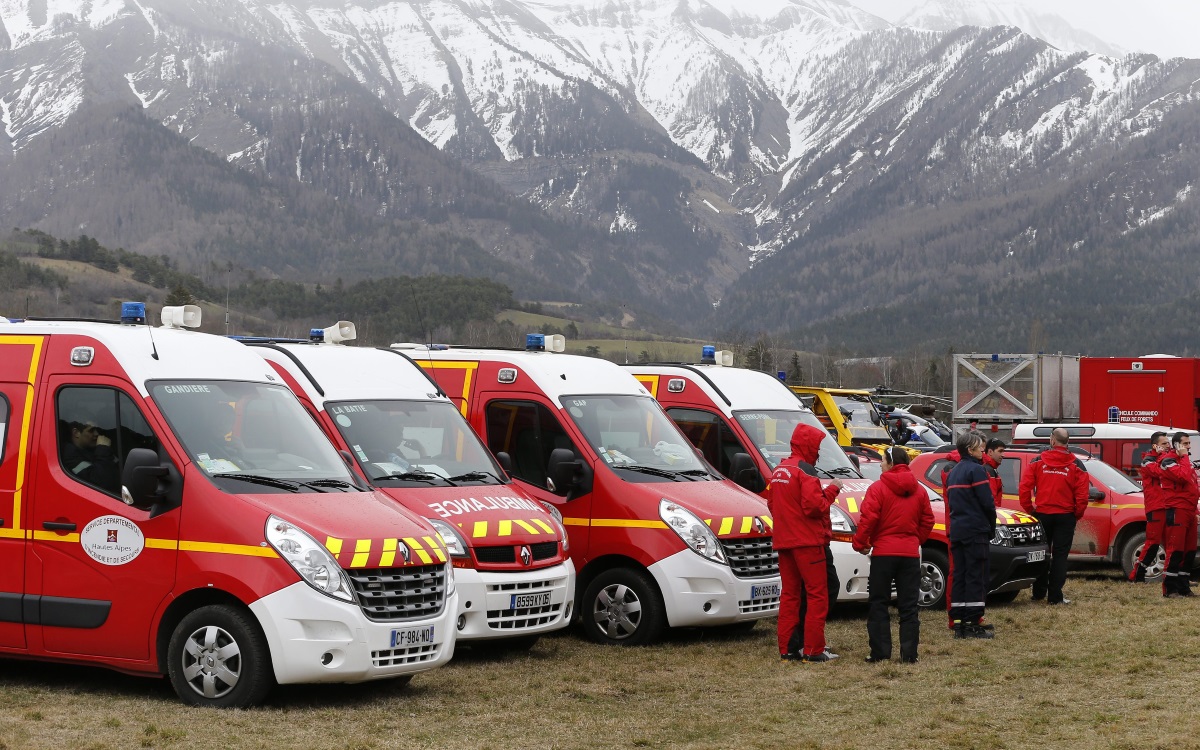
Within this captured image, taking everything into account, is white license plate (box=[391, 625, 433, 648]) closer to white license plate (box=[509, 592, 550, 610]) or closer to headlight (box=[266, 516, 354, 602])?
headlight (box=[266, 516, 354, 602])

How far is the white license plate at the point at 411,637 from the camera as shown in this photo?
8688 millimetres

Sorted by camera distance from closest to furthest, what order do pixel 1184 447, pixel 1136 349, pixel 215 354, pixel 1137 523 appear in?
1. pixel 215 354
2. pixel 1184 447
3. pixel 1137 523
4. pixel 1136 349

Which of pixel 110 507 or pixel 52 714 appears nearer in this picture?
pixel 52 714

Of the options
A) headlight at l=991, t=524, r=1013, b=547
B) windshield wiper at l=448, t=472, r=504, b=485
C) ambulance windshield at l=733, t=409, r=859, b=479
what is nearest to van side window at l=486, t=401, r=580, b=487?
windshield wiper at l=448, t=472, r=504, b=485

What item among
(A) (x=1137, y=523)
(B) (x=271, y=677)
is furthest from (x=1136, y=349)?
(B) (x=271, y=677)

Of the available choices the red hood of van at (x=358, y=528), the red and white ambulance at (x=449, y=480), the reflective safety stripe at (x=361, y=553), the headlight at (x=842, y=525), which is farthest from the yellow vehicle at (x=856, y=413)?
the reflective safety stripe at (x=361, y=553)

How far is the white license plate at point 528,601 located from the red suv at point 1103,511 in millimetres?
7486

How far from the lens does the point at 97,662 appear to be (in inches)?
349

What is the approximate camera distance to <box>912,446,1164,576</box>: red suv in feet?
55.4

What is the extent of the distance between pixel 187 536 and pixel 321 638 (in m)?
1.04

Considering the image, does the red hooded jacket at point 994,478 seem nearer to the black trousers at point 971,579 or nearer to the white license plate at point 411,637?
the black trousers at point 971,579

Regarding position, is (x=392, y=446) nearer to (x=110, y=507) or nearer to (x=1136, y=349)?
(x=110, y=507)

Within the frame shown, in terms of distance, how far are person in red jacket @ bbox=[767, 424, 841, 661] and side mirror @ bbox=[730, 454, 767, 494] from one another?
2.13m

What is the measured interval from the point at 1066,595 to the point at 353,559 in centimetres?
964
